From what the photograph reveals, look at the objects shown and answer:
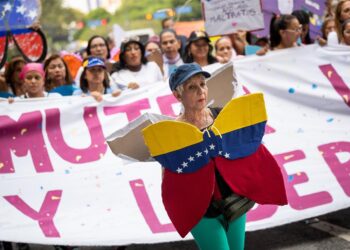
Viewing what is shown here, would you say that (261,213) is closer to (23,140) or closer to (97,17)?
(23,140)

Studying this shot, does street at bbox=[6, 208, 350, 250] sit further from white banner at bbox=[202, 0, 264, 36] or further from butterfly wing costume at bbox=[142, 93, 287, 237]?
white banner at bbox=[202, 0, 264, 36]

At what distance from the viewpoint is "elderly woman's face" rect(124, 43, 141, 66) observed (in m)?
6.03

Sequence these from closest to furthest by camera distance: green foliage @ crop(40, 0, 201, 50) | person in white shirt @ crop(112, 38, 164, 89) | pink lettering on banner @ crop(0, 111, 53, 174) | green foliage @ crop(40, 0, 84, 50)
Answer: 1. pink lettering on banner @ crop(0, 111, 53, 174)
2. person in white shirt @ crop(112, 38, 164, 89)
3. green foliage @ crop(40, 0, 84, 50)
4. green foliage @ crop(40, 0, 201, 50)

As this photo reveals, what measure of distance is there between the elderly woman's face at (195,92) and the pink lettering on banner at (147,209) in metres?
1.78

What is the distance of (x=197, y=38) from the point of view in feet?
19.4

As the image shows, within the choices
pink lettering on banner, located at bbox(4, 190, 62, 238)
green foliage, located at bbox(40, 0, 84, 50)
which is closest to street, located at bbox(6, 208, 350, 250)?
pink lettering on banner, located at bbox(4, 190, 62, 238)

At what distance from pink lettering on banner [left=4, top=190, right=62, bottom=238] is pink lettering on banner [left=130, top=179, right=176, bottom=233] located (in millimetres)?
636

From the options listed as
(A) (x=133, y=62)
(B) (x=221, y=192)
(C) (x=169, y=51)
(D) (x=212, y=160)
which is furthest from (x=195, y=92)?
(C) (x=169, y=51)

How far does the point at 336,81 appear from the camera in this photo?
17.2 ft

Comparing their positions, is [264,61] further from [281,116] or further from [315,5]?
[315,5]

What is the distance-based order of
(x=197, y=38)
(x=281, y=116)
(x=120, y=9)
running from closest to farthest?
1. (x=281, y=116)
2. (x=197, y=38)
3. (x=120, y=9)

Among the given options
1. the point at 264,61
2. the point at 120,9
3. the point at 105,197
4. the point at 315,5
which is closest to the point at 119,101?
the point at 105,197

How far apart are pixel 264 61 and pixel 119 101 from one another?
4.46ft

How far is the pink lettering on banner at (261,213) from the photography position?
464 centimetres
